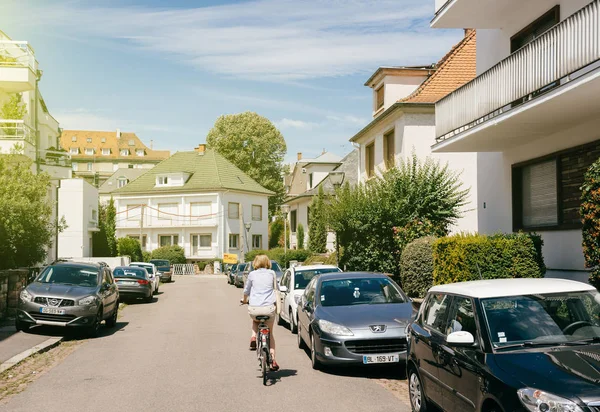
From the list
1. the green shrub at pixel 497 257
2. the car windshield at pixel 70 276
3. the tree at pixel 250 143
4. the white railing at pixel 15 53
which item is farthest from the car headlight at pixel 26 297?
the tree at pixel 250 143

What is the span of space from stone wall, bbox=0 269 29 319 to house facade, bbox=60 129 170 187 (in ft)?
312

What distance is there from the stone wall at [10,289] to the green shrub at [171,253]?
43.8 m

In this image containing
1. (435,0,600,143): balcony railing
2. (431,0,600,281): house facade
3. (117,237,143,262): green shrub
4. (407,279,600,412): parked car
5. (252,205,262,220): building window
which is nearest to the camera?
(407,279,600,412): parked car

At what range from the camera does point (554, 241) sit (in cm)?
1437

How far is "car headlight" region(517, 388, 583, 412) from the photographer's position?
4480mm

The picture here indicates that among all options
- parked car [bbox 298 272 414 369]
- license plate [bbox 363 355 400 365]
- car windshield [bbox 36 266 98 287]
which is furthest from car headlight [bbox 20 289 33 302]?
license plate [bbox 363 355 400 365]

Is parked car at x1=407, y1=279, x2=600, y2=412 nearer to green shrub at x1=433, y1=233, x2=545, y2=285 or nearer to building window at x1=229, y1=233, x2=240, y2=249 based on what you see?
green shrub at x1=433, y1=233, x2=545, y2=285

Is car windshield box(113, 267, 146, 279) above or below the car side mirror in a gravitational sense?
below

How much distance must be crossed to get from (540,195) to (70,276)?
11606 mm

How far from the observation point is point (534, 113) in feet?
40.7

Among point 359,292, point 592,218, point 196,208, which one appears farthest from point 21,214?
point 196,208

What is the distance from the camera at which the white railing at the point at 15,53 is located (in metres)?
29.8

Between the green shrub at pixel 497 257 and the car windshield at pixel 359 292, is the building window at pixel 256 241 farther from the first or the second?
the car windshield at pixel 359 292

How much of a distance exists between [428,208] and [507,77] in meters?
7.67
